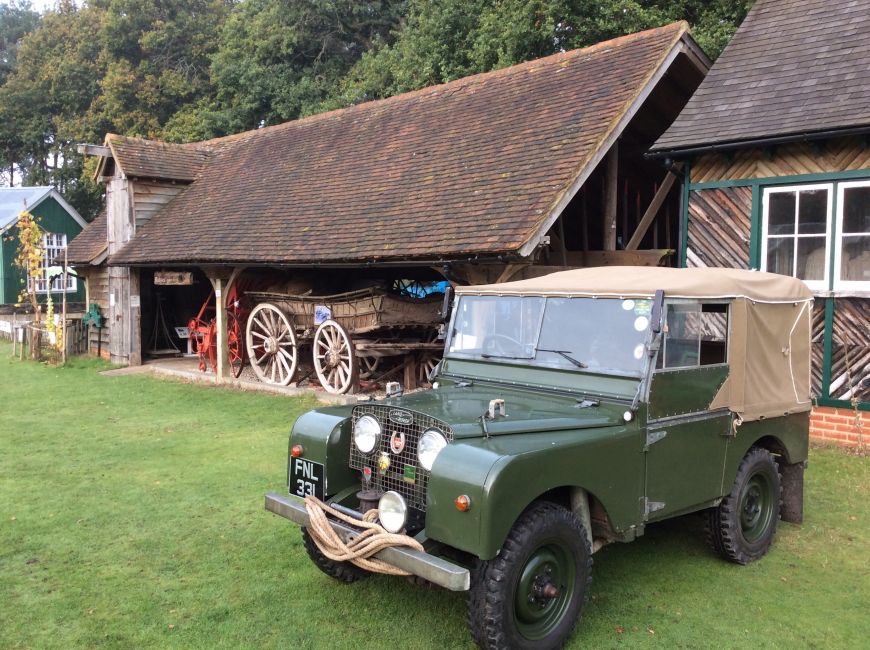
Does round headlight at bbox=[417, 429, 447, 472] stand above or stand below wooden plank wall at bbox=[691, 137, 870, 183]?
below

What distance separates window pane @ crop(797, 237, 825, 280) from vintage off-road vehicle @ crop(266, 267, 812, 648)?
3.42m

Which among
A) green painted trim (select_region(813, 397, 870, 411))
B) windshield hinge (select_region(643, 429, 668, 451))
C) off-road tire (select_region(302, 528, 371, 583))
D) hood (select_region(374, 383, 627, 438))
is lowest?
off-road tire (select_region(302, 528, 371, 583))

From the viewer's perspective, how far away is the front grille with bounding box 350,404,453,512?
3.88 metres

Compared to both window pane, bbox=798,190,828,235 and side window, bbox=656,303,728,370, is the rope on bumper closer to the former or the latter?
side window, bbox=656,303,728,370

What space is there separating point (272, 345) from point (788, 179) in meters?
8.49

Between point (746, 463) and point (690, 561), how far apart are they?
2.62 feet

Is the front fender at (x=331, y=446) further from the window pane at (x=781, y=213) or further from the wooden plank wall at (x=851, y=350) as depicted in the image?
the window pane at (x=781, y=213)

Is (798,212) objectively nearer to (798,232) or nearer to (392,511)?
(798,232)

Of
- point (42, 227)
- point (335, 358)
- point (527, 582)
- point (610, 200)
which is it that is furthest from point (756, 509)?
point (42, 227)

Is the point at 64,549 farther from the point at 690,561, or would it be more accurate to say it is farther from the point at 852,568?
the point at 852,568

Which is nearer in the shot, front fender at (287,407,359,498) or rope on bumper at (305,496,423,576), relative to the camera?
rope on bumper at (305,496,423,576)

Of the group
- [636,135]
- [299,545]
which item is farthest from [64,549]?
[636,135]

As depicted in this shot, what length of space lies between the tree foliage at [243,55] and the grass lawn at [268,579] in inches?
532

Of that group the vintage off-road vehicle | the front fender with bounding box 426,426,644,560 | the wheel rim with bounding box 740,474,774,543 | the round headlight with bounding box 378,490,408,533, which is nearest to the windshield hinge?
the vintage off-road vehicle
